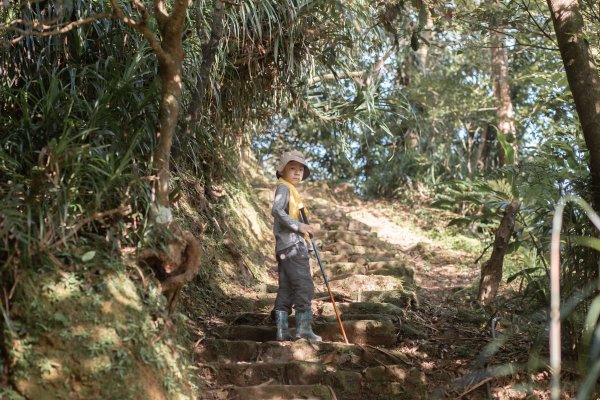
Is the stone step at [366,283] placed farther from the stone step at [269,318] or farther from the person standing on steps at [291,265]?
the person standing on steps at [291,265]

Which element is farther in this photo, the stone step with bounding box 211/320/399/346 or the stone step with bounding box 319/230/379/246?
the stone step with bounding box 319/230/379/246

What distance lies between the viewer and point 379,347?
527 cm

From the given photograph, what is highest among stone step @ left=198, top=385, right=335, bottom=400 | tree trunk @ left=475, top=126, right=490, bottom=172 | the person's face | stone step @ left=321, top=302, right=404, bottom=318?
tree trunk @ left=475, top=126, right=490, bottom=172

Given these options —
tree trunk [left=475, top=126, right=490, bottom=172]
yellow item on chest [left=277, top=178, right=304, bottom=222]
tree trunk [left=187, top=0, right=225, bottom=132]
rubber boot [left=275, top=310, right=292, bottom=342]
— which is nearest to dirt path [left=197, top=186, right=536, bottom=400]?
rubber boot [left=275, top=310, right=292, bottom=342]

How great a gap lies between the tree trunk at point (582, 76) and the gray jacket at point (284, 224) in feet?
6.87

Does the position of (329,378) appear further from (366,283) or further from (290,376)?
(366,283)

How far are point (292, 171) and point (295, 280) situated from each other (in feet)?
2.83

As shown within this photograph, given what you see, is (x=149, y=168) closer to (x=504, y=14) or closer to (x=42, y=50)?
(x=42, y=50)

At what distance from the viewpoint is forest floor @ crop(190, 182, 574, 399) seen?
15.1ft

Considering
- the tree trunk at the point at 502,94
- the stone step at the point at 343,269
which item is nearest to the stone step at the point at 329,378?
the stone step at the point at 343,269

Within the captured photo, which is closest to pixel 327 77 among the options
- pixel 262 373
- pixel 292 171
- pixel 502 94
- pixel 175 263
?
pixel 292 171

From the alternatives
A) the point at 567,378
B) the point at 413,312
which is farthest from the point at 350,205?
the point at 567,378

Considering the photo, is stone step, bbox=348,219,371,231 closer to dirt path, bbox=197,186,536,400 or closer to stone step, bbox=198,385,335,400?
dirt path, bbox=197,186,536,400

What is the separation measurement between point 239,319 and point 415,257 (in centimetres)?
535
